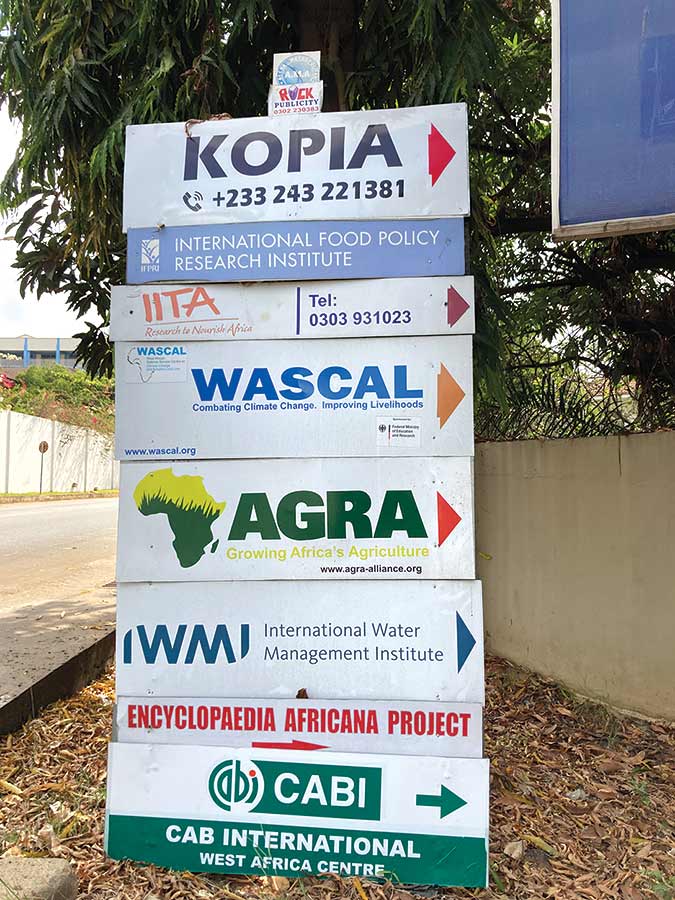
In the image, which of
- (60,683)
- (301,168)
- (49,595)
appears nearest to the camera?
(301,168)

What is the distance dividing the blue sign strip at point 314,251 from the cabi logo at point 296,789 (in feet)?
5.77

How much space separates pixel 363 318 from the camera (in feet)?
→ 9.72

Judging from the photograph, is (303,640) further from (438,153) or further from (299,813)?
(438,153)

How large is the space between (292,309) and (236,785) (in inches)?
67.8

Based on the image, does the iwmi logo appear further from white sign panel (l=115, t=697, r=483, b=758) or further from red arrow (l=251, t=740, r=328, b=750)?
red arrow (l=251, t=740, r=328, b=750)

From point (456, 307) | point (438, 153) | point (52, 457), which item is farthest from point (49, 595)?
point (52, 457)

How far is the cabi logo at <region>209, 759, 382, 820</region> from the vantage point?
2832 mm

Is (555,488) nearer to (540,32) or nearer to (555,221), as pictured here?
(555,221)

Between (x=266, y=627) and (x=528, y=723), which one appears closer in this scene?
(x=266, y=627)

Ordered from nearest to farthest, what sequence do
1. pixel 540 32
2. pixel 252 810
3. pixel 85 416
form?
pixel 252 810, pixel 540 32, pixel 85 416

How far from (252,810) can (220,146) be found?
243cm

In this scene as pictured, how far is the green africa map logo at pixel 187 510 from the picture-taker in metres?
2.97

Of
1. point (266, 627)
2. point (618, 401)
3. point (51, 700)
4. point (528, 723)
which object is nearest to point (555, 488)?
point (618, 401)

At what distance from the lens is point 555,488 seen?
5.25m
